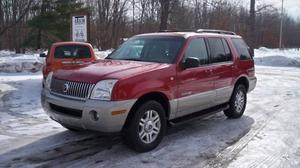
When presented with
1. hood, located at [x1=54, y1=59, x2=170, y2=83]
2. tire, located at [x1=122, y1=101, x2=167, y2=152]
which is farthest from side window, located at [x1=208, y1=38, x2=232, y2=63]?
tire, located at [x1=122, y1=101, x2=167, y2=152]

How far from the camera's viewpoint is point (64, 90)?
5.83 metres

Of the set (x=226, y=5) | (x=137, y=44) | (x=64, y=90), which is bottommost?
(x=64, y=90)

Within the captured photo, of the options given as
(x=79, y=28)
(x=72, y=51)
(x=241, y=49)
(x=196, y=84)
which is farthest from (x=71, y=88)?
(x=79, y=28)

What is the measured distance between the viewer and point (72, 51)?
1229 centimetres

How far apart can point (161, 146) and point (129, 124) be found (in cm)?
86

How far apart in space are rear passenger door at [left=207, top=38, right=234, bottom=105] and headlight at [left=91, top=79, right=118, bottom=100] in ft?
8.41

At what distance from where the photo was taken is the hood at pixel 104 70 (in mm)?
5570

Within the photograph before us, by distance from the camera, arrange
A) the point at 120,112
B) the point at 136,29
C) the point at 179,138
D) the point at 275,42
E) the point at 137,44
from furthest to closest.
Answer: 1. the point at 275,42
2. the point at 136,29
3. the point at 137,44
4. the point at 179,138
5. the point at 120,112

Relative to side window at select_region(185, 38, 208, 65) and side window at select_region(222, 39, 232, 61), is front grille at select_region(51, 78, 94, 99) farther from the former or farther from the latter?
side window at select_region(222, 39, 232, 61)

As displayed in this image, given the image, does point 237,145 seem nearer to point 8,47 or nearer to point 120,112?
point 120,112

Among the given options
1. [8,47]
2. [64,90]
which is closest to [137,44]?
[64,90]

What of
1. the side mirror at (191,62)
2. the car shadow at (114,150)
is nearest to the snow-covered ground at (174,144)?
the car shadow at (114,150)

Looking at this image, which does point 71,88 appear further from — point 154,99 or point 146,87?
point 154,99

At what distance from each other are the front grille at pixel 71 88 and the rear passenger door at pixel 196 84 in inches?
62.9
